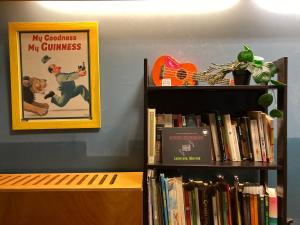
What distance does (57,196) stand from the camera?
128 centimetres

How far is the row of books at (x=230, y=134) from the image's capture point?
56.2 inches

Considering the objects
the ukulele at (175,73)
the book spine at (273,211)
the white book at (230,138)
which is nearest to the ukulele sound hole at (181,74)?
the ukulele at (175,73)

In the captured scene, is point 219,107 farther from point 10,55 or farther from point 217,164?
point 10,55

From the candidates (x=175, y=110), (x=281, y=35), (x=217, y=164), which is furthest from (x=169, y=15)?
(x=217, y=164)

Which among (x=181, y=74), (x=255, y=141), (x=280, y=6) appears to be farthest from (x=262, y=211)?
(x=280, y=6)

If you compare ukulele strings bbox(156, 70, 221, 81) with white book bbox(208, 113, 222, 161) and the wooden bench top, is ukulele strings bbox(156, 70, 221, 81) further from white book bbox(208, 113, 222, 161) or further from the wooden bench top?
the wooden bench top

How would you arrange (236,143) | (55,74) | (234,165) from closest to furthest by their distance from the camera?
(234,165)
(236,143)
(55,74)

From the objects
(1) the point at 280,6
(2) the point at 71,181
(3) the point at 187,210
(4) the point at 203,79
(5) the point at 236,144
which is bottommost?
(3) the point at 187,210

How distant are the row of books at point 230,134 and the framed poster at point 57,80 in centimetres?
41

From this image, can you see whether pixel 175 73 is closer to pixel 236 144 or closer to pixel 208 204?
pixel 236 144

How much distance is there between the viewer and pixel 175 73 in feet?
5.14

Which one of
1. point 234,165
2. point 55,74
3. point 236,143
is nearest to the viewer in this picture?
point 234,165

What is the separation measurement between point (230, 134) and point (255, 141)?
12 centimetres

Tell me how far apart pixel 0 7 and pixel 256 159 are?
165cm
